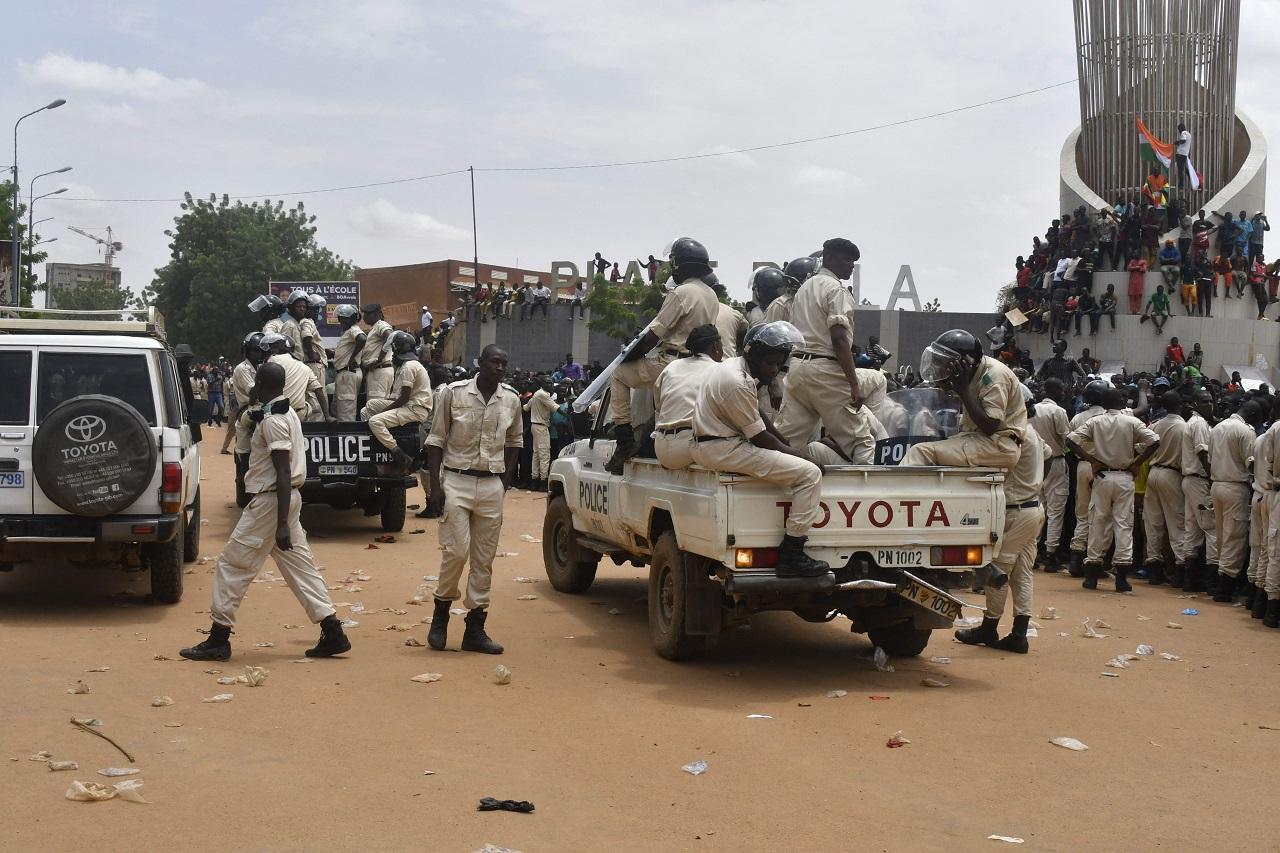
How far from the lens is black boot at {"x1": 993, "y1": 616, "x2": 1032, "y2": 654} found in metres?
8.62

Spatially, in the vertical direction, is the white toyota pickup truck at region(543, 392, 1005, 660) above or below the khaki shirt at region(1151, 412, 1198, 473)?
below

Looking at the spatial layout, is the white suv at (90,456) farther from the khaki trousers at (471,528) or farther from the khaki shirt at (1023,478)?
the khaki shirt at (1023,478)

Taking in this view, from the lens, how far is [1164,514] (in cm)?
1210

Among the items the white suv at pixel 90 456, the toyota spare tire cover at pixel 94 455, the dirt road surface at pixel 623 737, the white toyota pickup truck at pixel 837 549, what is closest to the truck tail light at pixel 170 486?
the white suv at pixel 90 456

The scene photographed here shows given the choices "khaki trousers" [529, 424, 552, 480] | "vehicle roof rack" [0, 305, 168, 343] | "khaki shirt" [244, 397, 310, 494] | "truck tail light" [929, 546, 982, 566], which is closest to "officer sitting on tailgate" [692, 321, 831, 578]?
"truck tail light" [929, 546, 982, 566]

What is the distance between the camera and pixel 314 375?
14.0 m

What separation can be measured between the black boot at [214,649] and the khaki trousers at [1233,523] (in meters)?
8.19

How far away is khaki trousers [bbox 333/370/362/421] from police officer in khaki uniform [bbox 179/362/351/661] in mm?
7391

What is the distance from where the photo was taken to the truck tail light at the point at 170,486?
8.88 metres

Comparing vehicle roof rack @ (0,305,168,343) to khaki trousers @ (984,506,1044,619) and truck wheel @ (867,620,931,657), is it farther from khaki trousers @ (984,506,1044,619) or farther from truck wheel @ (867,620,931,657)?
khaki trousers @ (984,506,1044,619)

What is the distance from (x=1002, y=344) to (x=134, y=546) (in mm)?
25069

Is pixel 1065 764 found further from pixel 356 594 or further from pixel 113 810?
pixel 356 594

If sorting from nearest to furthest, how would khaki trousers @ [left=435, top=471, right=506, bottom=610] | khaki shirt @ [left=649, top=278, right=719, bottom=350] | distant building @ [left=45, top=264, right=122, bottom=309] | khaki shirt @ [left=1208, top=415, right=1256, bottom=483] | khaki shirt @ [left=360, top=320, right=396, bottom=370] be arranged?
khaki trousers @ [left=435, top=471, right=506, bottom=610] < khaki shirt @ [left=649, top=278, right=719, bottom=350] < khaki shirt @ [left=1208, top=415, right=1256, bottom=483] < khaki shirt @ [left=360, top=320, right=396, bottom=370] < distant building @ [left=45, top=264, right=122, bottom=309]

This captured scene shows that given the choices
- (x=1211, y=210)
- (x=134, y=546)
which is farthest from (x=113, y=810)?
(x=1211, y=210)
